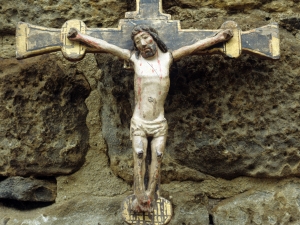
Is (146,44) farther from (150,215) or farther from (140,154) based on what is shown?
(150,215)

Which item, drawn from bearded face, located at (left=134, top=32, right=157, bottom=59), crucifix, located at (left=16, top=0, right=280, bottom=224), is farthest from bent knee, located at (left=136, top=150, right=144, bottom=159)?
bearded face, located at (left=134, top=32, right=157, bottom=59)

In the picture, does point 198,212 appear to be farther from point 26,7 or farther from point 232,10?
point 26,7

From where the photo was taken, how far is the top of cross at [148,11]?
1.11m

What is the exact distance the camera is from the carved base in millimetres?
1003

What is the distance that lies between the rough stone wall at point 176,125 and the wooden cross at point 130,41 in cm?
9

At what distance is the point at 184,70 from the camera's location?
1174mm

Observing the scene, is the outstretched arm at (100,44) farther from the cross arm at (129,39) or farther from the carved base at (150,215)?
the carved base at (150,215)

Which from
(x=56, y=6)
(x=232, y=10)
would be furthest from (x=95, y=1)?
(x=232, y=10)

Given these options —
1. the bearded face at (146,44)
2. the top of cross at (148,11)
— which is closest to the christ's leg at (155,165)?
the bearded face at (146,44)

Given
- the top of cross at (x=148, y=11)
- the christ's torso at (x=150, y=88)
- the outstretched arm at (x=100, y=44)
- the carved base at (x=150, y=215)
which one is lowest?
the carved base at (x=150, y=215)

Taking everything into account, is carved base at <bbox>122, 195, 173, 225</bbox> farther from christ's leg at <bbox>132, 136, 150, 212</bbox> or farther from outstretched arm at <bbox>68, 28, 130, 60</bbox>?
outstretched arm at <bbox>68, 28, 130, 60</bbox>

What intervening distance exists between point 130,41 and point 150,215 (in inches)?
15.2

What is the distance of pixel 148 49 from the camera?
1.04 m

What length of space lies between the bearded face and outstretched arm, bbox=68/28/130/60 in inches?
1.5
